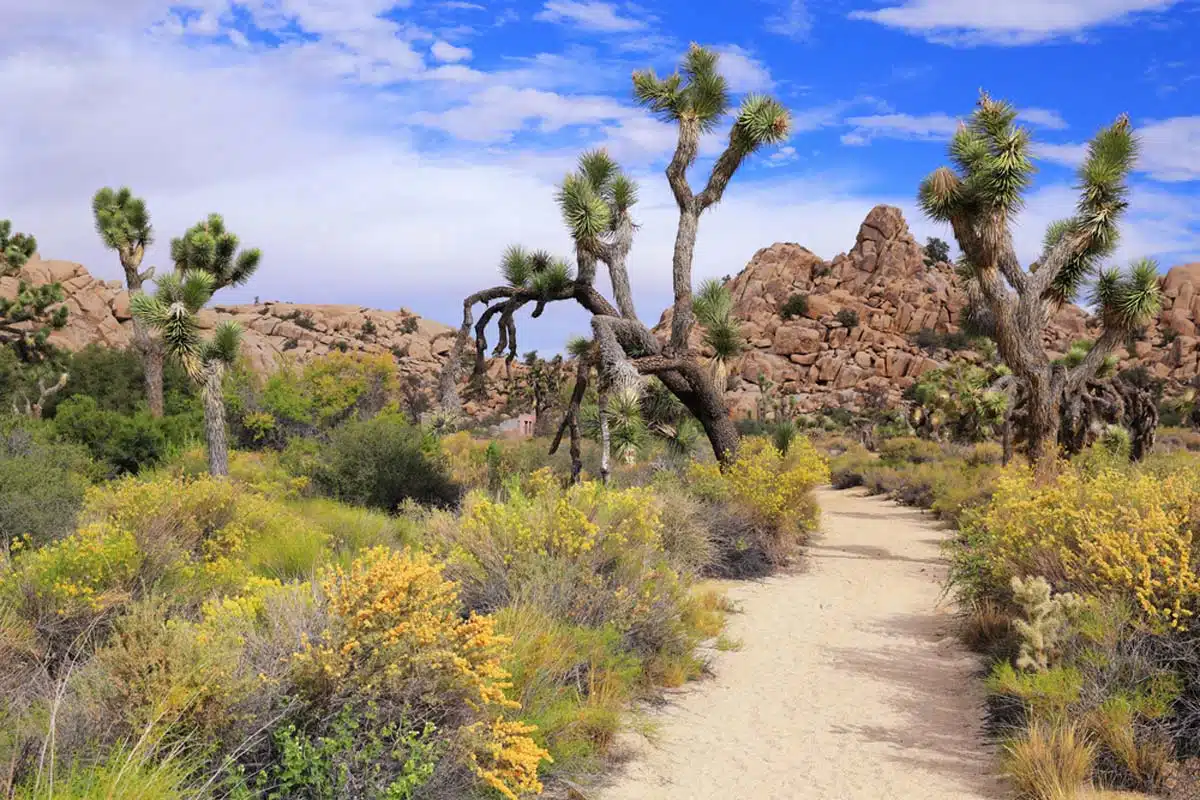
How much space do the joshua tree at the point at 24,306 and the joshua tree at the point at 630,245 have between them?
2673cm

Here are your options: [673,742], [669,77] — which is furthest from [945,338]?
[673,742]

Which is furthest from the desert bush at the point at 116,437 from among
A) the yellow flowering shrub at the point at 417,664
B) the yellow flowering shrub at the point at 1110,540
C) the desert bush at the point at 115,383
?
the yellow flowering shrub at the point at 1110,540

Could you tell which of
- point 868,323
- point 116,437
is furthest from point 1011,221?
point 868,323

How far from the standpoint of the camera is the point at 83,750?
418cm

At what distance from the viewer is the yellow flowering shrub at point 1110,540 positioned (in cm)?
630

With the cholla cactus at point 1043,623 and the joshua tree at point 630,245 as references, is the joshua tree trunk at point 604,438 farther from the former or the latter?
the cholla cactus at point 1043,623

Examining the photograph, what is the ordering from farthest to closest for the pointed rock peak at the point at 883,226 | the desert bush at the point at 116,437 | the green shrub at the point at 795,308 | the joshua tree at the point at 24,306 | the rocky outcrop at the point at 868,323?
the pointed rock peak at the point at 883,226
the green shrub at the point at 795,308
the rocky outcrop at the point at 868,323
the joshua tree at the point at 24,306
the desert bush at the point at 116,437

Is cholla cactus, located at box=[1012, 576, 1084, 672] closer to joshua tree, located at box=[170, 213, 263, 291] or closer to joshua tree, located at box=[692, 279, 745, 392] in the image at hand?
joshua tree, located at box=[692, 279, 745, 392]

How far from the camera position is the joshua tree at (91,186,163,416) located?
2869cm

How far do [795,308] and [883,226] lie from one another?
1266 cm

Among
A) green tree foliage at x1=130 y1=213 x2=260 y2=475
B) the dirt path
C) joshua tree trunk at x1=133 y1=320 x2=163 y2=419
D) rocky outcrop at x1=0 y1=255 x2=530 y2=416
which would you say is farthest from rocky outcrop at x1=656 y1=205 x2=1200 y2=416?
the dirt path

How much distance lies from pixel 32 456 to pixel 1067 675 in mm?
14779

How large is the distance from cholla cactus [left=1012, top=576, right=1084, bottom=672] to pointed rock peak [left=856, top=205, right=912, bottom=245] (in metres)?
75.8

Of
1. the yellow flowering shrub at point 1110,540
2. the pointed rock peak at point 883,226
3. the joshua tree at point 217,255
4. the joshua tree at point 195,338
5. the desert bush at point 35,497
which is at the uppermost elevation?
the pointed rock peak at point 883,226
